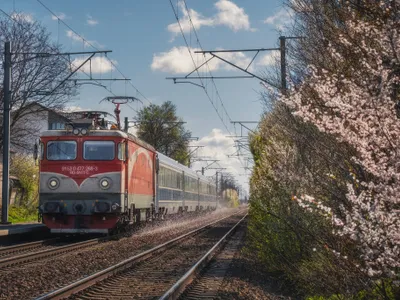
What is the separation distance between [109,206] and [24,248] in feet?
8.93

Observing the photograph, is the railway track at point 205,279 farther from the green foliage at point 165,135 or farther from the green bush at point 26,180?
the green foliage at point 165,135

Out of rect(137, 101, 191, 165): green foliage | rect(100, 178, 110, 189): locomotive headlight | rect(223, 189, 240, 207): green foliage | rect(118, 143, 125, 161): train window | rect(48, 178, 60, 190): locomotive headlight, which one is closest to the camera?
rect(100, 178, 110, 189): locomotive headlight

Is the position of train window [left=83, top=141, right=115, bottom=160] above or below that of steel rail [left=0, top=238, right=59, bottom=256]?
above

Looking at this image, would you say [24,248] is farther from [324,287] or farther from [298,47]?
[324,287]

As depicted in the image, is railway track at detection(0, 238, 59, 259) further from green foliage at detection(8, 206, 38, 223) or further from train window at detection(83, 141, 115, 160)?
green foliage at detection(8, 206, 38, 223)

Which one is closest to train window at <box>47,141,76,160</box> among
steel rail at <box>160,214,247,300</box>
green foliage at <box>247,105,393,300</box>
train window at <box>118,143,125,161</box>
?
train window at <box>118,143,125,161</box>

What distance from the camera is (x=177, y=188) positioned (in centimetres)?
3014

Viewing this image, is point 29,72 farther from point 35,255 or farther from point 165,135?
point 165,135

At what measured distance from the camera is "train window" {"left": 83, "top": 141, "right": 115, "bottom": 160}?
59.8ft

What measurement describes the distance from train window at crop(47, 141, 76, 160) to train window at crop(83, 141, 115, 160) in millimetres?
376

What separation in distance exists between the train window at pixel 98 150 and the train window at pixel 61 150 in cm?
38

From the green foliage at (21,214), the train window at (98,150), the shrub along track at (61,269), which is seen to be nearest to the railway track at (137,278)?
the shrub along track at (61,269)

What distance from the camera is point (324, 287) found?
7.28 metres

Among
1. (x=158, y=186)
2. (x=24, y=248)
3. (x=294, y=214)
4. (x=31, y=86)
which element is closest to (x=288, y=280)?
(x=294, y=214)
